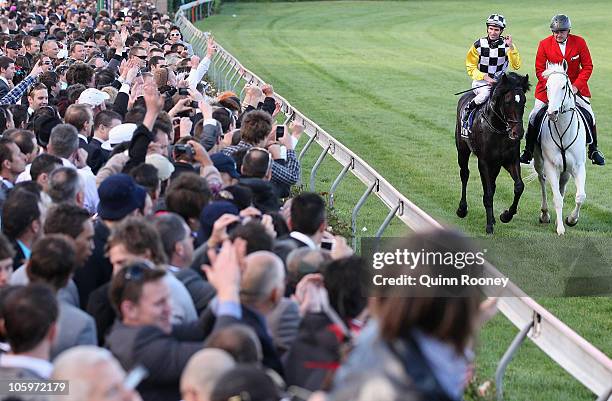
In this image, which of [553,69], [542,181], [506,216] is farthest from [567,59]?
[506,216]

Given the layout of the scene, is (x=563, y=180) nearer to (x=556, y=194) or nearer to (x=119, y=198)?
(x=556, y=194)

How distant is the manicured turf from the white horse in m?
0.46

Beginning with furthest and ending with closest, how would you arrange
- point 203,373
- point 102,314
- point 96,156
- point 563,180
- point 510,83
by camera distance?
1. point 563,180
2. point 510,83
3. point 96,156
4. point 102,314
5. point 203,373

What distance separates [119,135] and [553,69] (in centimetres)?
518

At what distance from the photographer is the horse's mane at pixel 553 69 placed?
1237 cm

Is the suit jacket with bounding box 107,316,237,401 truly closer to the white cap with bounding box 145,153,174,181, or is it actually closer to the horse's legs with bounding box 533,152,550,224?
the white cap with bounding box 145,153,174,181

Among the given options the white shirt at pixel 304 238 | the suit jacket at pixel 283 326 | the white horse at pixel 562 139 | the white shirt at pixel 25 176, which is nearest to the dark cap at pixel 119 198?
the white shirt at pixel 304 238

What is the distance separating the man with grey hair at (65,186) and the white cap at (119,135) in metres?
2.25

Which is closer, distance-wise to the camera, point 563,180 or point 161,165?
point 161,165

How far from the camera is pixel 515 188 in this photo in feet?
40.6

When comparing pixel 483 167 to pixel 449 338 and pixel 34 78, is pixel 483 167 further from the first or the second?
pixel 449 338

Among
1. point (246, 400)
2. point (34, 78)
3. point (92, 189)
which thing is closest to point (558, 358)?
point (246, 400)

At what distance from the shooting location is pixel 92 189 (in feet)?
26.5

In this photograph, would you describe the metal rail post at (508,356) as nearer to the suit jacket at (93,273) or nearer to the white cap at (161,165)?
the suit jacket at (93,273)
